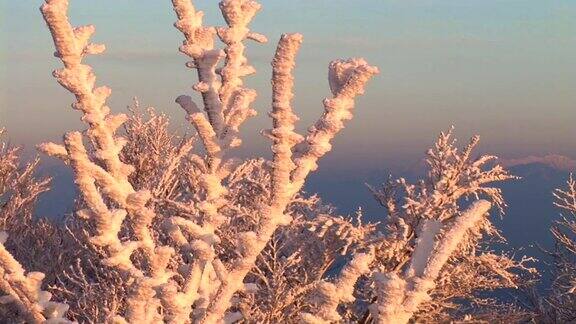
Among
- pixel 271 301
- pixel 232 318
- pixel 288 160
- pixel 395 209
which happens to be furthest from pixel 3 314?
pixel 288 160

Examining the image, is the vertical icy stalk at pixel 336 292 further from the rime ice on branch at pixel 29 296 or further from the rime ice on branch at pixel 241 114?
the rime ice on branch at pixel 29 296

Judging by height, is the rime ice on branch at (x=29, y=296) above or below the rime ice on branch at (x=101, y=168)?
below

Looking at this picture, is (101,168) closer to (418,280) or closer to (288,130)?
(288,130)

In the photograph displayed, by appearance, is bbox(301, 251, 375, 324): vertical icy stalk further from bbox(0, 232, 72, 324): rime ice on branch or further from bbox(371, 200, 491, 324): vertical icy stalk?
bbox(0, 232, 72, 324): rime ice on branch

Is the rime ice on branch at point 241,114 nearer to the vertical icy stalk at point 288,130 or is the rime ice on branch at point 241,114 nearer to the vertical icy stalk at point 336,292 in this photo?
the vertical icy stalk at point 288,130

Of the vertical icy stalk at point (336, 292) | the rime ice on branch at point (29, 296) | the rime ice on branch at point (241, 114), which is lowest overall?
the rime ice on branch at point (29, 296)

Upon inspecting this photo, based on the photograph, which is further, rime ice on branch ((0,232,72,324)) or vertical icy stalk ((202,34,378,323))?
rime ice on branch ((0,232,72,324))

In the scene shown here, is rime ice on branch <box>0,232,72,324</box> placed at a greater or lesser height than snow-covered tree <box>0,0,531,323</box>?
lesser

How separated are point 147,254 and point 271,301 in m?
7.32

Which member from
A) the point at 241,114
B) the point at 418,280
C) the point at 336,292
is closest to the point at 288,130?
the point at 241,114

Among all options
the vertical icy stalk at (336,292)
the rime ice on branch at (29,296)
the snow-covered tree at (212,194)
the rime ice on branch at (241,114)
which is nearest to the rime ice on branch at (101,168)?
the snow-covered tree at (212,194)

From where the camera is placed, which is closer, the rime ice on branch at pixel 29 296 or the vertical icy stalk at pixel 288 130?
the vertical icy stalk at pixel 288 130

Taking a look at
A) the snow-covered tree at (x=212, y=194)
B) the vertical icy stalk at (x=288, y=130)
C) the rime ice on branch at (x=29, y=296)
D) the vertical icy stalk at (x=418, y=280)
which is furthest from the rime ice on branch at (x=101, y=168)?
the vertical icy stalk at (x=418, y=280)

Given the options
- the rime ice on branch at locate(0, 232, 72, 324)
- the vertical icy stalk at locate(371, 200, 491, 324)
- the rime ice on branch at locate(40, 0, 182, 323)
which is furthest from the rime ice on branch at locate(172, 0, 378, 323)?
the rime ice on branch at locate(0, 232, 72, 324)
